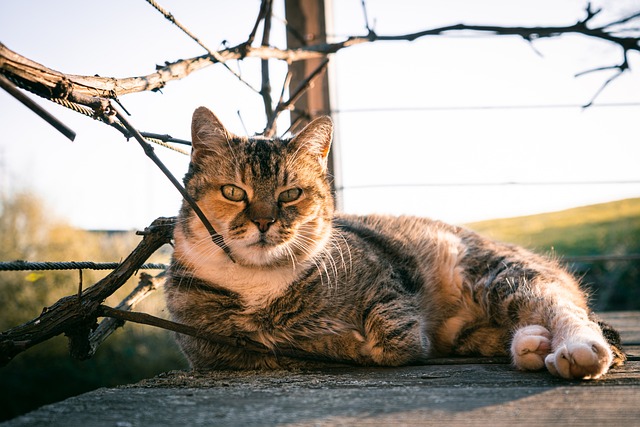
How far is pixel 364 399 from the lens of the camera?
993mm

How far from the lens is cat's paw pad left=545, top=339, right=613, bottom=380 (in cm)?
114

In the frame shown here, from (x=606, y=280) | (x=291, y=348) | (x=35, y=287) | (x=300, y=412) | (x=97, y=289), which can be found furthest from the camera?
(x=35, y=287)

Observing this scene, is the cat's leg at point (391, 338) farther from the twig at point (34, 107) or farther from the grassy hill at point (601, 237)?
the grassy hill at point (601, 237)

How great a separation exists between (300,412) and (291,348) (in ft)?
1.85

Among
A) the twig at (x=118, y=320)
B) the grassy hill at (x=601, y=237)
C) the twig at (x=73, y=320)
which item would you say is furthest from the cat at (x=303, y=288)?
→ the grassy hill at (x=601, y=237)

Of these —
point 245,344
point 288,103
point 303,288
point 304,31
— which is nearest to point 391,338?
point 303,288

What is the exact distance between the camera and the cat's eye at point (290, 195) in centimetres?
161

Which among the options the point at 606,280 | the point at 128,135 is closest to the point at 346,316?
the point at 128,135

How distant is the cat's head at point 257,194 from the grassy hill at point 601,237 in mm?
3138

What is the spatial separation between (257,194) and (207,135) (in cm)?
26

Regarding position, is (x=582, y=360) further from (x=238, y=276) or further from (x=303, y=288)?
(x=238, y=276)

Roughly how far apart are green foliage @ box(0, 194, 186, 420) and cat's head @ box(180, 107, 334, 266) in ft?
15.3

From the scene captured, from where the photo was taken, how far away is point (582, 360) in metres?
1.14

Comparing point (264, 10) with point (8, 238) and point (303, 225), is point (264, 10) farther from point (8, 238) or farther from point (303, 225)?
point (8, 238)
